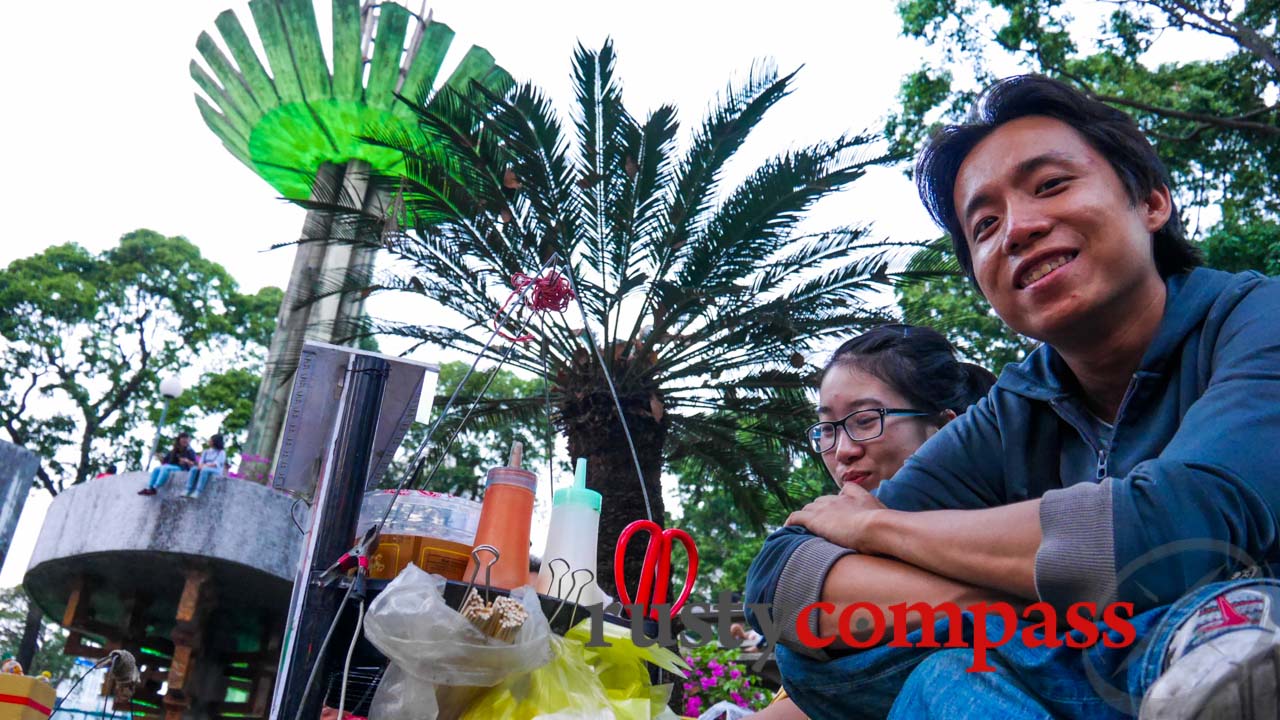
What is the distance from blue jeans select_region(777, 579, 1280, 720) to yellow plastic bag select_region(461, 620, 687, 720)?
2.44 ft

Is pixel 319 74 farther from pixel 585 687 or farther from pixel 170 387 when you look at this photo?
pixel 585 687

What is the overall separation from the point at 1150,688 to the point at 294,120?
19.0 metres

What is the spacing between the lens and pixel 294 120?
17.9 metres

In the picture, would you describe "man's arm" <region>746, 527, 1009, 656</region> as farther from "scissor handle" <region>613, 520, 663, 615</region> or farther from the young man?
"scissor handle" <region>613, 520, 663, 615</region>

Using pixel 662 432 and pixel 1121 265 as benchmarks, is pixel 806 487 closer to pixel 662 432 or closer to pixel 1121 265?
pixel 662 432

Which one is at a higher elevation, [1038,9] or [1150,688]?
[1038,9]

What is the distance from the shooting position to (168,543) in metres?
9.81

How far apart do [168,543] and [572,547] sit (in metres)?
8.90

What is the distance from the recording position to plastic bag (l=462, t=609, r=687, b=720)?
1824mm

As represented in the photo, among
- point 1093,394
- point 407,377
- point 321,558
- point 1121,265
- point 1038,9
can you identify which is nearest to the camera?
point 1121,265

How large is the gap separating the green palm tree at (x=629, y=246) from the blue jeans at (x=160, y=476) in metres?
3.20

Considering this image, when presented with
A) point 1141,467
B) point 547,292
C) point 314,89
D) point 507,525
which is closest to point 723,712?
point 507,525

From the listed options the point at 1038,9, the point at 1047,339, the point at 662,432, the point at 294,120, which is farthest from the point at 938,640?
the point at 294,120

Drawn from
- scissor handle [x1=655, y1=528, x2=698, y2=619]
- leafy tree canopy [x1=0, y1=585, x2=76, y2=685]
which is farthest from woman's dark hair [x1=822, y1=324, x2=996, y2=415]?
leafy tree canopy [x1=0, y1=585, x2=76, y2=685]
